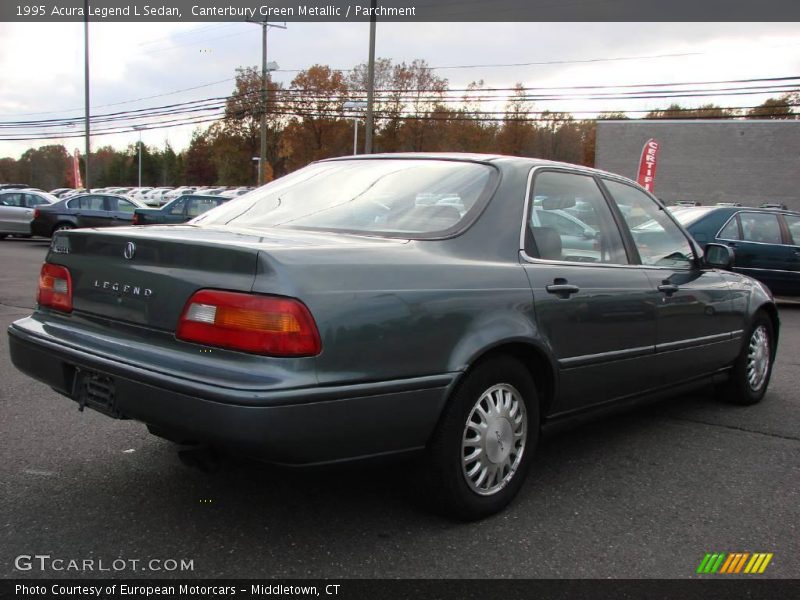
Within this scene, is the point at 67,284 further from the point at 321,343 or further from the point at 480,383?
the point at 480,383

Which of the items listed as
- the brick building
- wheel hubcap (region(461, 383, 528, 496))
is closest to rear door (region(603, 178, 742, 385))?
wheel hubcap (region(461, 383, 528, 496))

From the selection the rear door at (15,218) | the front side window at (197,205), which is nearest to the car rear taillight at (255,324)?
the front side window at (197,205)

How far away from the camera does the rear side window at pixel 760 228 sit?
1092cm

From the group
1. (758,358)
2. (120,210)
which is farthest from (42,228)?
(758,358)

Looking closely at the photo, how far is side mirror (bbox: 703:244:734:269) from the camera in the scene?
450cm

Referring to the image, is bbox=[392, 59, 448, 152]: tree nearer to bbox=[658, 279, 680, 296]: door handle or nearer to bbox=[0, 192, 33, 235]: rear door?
bbox=[0, 192, 33, 235]: rear door

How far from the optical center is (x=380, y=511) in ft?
10.0

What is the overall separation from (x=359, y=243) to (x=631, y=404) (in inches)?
77.5

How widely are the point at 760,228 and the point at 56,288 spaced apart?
1068 cm

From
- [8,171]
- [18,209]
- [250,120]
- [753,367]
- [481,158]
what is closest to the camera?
[481,158]

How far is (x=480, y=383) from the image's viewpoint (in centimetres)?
283

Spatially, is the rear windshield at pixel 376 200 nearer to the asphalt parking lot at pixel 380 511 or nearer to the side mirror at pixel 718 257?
the asphalt parking lot at pixel 380 511

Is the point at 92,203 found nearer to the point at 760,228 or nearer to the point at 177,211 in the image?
the point at 177,211
